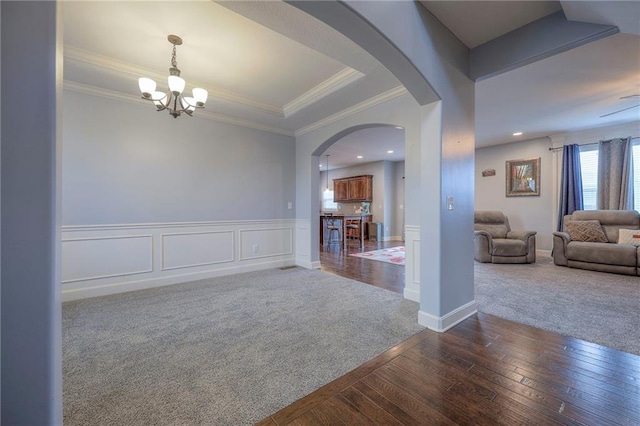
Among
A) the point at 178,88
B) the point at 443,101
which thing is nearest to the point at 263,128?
the point at 178,88

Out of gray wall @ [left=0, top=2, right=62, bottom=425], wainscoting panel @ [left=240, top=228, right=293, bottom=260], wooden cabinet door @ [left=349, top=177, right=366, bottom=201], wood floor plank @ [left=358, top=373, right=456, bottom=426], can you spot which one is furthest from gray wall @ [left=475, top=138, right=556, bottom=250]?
gray wall @ [left=0, top=2, right=62, bottom=425]

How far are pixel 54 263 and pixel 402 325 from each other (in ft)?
7.97

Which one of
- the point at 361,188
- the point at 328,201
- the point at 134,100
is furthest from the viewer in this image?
the point at 328,201

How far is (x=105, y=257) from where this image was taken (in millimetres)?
3281

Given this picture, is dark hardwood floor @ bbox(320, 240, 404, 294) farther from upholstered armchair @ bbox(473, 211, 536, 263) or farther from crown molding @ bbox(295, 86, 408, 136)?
crown molding @ bbox(295, 86, 408, 136)

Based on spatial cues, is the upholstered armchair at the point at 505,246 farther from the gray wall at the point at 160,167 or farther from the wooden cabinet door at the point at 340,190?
the wooden cabinet door at the point at 340,190

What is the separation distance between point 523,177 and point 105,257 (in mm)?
8275

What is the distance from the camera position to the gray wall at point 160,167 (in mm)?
3117

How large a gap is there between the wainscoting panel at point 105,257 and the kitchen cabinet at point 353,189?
6854 mm

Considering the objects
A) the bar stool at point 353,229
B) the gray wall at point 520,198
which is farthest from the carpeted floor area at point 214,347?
the gray wall at point 520,198

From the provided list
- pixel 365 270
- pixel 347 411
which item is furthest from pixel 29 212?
pixel 365 270

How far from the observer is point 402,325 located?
2.39 meters

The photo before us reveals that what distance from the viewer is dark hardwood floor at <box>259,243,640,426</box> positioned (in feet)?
4.42

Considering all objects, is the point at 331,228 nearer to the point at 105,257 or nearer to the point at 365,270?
the point at 365,270
